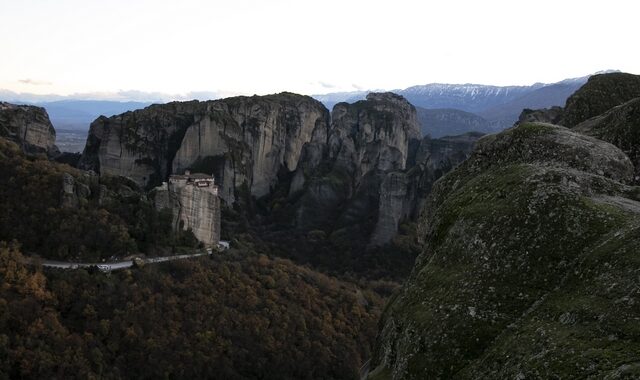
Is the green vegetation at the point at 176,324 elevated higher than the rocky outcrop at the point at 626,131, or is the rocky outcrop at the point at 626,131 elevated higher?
the rocky outcrop at the point at 626,131

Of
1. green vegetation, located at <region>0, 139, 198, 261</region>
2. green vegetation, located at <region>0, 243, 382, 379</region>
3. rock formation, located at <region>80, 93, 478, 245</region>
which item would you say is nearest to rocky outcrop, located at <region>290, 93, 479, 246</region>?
rock formation, located at <region>80, 93, 478, 245</region>

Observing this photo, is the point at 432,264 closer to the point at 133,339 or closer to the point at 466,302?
the point at 466,302

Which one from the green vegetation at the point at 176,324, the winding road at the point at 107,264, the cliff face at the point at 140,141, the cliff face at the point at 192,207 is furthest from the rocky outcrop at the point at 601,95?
the cliff face at the point at 140,141

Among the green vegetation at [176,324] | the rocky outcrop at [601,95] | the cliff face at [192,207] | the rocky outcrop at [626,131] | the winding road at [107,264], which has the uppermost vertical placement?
the rocky outcrop at [601,95]

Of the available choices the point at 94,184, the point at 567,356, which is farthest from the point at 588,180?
the point at 94,184

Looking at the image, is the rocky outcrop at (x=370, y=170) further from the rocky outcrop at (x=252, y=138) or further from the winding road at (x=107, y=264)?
the winding road at (x=107, y=264)

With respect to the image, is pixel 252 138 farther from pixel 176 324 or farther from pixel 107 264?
pixel 176 324

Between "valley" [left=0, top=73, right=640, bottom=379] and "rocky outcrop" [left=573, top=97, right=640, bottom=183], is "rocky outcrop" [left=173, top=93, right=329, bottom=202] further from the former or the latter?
"rocky outcrop" [left=573, top=97, right=640, bottom=183]
